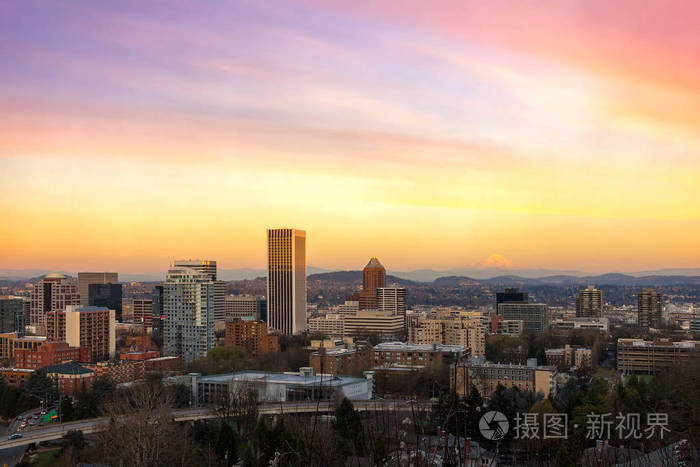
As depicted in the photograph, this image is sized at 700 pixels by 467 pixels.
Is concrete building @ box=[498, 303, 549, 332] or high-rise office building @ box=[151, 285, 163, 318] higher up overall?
high-rise office building @ box=[151, 285, 163, 318]

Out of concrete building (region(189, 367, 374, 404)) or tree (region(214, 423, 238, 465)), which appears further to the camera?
concrete building (region(189, 367, 374, 404))

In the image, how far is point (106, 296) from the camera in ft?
205

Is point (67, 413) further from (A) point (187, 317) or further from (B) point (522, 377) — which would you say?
(A) point (187, 317)

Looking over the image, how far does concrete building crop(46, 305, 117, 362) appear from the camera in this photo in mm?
34344

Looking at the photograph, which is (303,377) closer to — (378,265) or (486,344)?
(486,344)

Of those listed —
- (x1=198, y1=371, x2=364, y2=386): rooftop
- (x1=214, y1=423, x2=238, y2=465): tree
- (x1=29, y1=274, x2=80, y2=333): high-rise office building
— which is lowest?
(x1=198, y1=371, x2=364, y2=386): rooftop

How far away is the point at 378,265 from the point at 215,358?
40.8 meters

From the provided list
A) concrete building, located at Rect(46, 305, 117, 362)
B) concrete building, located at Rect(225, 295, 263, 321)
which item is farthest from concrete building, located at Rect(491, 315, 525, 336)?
concrete building, located at Rect(46, 305, 117, 362)

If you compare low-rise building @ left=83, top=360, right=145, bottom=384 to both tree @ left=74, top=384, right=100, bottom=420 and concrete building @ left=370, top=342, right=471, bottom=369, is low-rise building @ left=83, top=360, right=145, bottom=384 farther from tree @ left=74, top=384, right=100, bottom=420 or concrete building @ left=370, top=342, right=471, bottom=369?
concrete building @ left=370, top=342, right=471, bottom=369

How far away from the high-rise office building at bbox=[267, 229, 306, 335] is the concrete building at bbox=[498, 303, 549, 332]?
16555 millimetres

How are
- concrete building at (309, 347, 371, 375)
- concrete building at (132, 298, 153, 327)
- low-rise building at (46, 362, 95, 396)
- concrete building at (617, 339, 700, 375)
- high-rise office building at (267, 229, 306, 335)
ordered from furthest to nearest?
concrete building at (132, 298, 153, 327)
high-rise office building at (267, 229, 306, 335)
concrete building at (617, 339, 700, 375)
concrete building at (309, 347, 371, 375)
low-rise building at (46, 362, 95, 396)

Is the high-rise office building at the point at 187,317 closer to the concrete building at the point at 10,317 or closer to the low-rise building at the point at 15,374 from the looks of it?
the low-rise building at the point at 15,374

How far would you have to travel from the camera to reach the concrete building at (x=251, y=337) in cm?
3612

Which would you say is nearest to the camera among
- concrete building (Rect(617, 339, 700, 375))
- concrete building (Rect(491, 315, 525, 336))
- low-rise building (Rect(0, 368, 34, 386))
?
low-rise building (Rect(0, 368, 34, 386))
